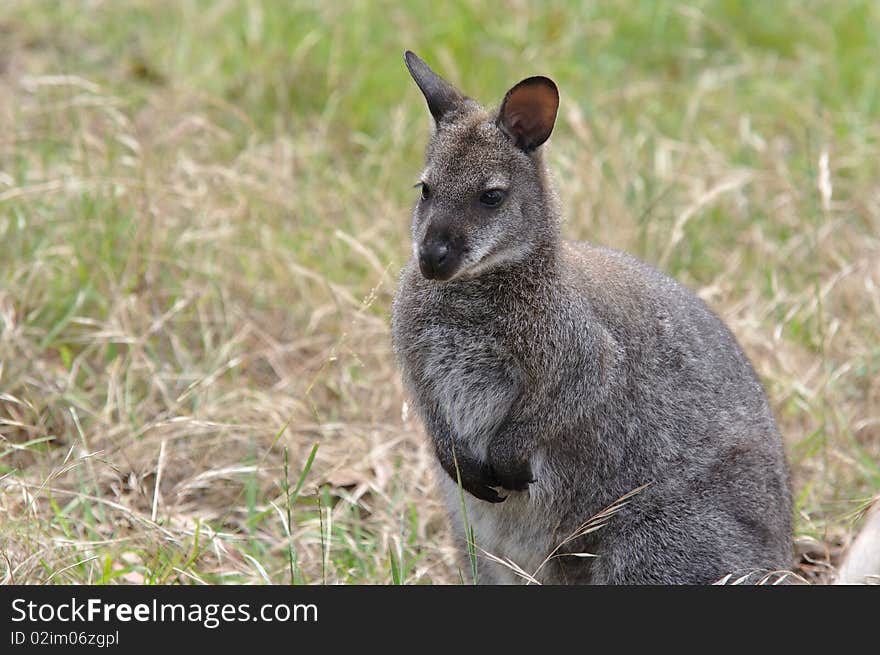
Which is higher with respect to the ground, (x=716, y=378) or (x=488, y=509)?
(x=716, y=378)

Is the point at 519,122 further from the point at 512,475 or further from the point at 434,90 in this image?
the point at 512,475

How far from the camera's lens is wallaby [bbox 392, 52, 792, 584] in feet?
11.6

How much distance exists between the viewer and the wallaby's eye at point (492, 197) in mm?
3469

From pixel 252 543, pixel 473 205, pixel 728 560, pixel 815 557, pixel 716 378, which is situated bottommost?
pixel 252 543

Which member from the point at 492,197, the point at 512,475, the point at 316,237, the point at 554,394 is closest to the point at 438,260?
the point at 492,197

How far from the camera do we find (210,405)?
14.9 feet

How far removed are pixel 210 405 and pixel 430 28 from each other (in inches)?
124

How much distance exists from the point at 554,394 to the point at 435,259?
52 cm

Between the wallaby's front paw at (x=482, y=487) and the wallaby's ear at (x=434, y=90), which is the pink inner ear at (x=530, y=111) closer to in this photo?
the wallaby's ear at (x=434, y=90)

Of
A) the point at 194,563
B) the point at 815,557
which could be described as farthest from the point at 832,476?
the point at 194,563

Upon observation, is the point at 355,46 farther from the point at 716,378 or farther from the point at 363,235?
the point at 716,378

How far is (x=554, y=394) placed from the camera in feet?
11.7

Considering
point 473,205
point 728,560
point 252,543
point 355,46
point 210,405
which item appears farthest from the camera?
point 355,46

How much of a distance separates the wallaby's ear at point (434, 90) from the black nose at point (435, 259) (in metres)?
0.47
